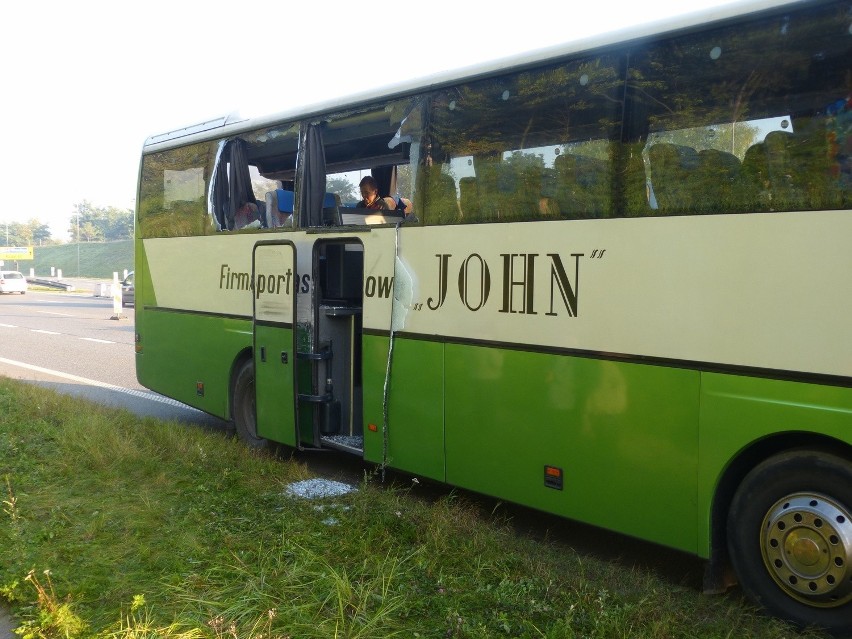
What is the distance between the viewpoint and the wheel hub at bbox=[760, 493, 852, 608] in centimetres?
429

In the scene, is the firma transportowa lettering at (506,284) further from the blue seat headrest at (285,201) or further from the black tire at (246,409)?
the black tire at (246,409)

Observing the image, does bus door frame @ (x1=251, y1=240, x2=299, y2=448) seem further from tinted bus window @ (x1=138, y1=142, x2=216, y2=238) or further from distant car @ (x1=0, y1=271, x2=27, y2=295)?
distant car @ (x1=0, y1=271, x2=27, y2=295)

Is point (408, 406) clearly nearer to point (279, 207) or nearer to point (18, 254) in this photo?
point (279, 207)

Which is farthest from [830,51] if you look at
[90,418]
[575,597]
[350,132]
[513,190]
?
[90,418]

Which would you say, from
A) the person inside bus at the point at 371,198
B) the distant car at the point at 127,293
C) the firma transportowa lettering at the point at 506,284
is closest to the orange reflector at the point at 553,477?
the firma transportowa lettering at the point at 506,284

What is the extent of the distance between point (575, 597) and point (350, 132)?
4689 millimetres

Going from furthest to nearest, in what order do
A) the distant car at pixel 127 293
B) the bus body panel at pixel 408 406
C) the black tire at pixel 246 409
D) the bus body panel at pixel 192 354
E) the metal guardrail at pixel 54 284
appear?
the metal guardrail at pixel 54 284, the distant car at pixel 127 293, the bus body panel at pixel 192 354, the black tire at pixel 246 409, the bus body panel at pixel 408 406

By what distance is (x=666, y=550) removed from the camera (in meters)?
6.10

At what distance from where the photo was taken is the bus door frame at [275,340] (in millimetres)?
7953

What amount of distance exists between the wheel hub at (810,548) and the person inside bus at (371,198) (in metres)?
4.06

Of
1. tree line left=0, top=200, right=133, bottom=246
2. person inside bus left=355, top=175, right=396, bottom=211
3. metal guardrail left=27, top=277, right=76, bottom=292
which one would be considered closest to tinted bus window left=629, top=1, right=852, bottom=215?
person inside bus left=355, top=175, right=396, bottom=211

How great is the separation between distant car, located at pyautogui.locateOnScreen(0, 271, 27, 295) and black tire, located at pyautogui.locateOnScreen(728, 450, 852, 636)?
54563 millimetres

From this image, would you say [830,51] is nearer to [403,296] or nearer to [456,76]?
[456,76]

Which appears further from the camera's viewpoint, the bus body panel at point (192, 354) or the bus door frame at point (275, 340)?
the bus body panel at point (192, 354)
